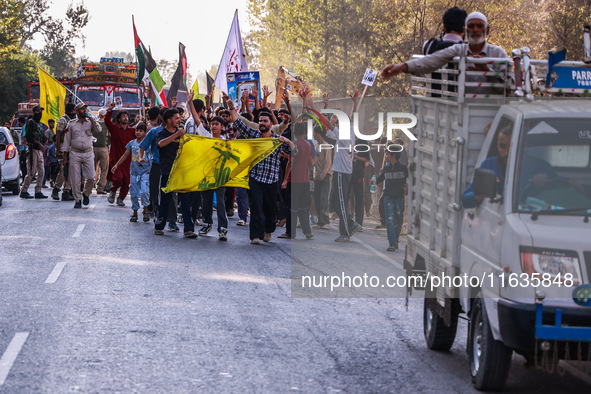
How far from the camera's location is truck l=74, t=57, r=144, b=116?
35969 mm

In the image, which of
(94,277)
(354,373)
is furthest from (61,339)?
(94,277)

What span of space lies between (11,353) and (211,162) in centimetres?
842

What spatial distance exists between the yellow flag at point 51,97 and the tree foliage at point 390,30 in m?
11.8

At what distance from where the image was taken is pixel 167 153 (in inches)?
625

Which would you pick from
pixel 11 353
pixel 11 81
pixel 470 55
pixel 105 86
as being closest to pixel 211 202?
pixel 11 353

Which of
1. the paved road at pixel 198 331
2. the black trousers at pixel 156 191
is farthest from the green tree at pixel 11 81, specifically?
the paved road at pixel 198 331

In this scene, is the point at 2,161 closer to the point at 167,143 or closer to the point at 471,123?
the point at 167,143

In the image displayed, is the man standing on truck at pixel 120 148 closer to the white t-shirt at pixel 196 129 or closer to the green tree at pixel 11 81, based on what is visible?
the white t-shirt at pixel 196 129

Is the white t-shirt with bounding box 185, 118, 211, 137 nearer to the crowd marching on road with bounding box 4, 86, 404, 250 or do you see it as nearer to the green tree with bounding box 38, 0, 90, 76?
the crowd marching on road with bounding box 4, 86, 404, 250

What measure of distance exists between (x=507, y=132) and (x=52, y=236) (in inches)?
405

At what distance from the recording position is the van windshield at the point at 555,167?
613 centimetres

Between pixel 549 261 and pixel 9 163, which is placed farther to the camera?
pixel 9 163

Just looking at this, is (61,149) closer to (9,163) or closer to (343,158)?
(9,163)

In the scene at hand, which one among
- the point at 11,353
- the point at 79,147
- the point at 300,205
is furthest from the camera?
the point at 79,147
